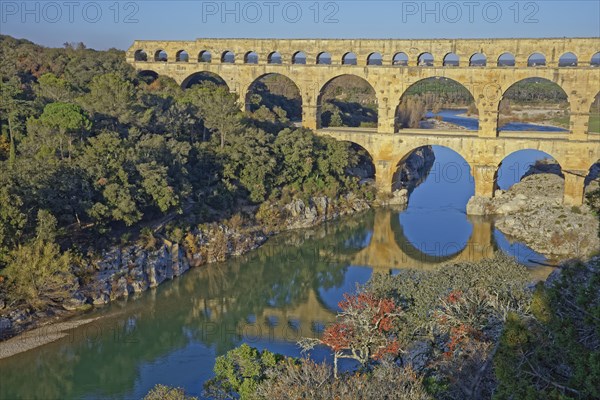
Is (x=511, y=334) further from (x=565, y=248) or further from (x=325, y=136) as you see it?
(x=325, y=136)

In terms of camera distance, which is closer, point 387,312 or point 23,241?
point 387,312

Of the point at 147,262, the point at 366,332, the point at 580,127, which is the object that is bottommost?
the point at 366,332

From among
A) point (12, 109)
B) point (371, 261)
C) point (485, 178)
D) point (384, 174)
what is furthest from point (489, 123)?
point (12, 109)

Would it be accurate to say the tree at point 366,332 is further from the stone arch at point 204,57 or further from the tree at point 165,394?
the stone arch at point 204,57

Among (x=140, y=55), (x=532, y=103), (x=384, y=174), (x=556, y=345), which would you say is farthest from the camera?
(x=532, y=103)

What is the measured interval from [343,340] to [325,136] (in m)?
19.2

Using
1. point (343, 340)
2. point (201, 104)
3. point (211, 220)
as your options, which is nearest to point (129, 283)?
point (211, 220)

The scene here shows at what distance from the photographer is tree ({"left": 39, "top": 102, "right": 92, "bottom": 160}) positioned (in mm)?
21109

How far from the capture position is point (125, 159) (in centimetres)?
2072

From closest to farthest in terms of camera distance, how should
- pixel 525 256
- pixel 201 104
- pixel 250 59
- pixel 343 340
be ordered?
pixel 343 340 → pixel 525 256 → pixel 201 104 → pixel 250 59

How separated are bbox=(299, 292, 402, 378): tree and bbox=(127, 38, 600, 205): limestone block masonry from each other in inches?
640

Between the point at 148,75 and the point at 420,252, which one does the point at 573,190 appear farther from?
the point at 148,75

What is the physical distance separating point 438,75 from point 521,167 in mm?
12320

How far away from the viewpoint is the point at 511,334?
7.04 metres
